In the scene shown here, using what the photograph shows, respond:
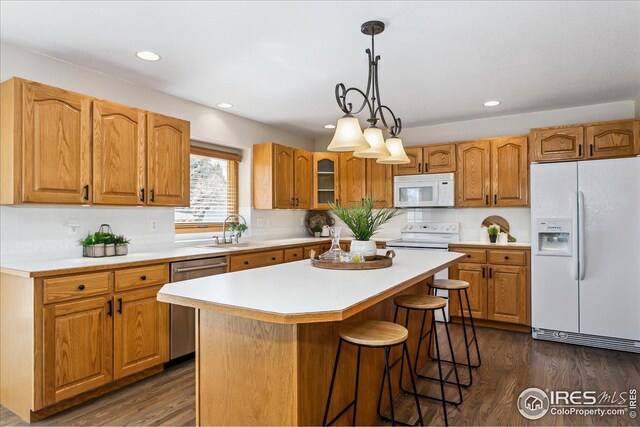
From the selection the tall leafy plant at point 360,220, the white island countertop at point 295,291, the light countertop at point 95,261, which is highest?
the tall leafy plant at point 360,220

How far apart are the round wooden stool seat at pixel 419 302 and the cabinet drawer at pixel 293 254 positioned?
6.66 ft

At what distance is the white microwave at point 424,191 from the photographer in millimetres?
4660

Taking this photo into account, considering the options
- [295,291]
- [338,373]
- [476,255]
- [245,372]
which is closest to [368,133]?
[295,291]

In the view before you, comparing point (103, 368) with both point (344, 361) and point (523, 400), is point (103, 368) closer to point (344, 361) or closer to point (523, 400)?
point (344, 361)

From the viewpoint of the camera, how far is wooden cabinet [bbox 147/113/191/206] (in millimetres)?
3205

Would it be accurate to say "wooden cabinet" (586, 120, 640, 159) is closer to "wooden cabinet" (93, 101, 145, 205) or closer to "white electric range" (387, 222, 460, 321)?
"white electric range" (387, 222, 460, 321)

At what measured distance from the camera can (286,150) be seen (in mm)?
4934

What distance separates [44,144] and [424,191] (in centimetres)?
389

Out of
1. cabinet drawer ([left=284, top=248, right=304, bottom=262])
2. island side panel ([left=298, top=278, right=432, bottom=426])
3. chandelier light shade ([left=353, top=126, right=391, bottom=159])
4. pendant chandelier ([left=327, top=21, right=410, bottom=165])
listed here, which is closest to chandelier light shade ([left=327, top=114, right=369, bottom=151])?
pendant chandelier ([left=327, top=21, right=410, bottom=165])

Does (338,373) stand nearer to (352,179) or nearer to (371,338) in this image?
(371,338)

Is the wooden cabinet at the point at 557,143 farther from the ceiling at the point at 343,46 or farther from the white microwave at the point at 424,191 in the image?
the white microwave at the point at 424,191

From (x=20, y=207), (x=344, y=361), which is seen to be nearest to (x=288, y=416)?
(x=344, y=361)

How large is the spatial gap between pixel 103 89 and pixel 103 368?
7.18 ft

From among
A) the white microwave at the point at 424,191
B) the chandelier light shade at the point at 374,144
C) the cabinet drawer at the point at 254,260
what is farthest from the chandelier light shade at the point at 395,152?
the white microwave at the point at 424,191
